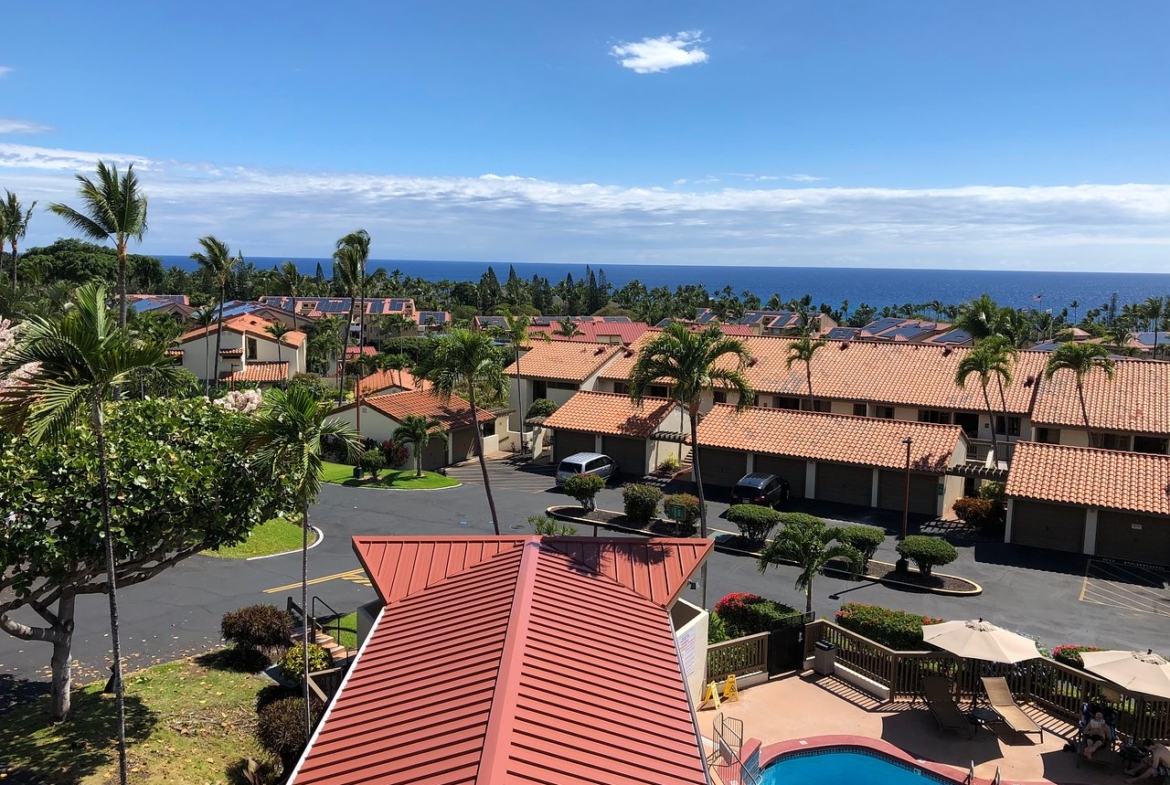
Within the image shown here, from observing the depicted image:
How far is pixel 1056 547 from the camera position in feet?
106

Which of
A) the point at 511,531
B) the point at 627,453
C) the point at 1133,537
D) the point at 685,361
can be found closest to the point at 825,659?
the point at 685,361

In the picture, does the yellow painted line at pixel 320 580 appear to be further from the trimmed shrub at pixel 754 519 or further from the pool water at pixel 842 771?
the pool water at pixel 842 771

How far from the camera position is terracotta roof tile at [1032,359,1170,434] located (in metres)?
40.0

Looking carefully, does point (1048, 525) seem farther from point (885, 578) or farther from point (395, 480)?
point (395, 480)

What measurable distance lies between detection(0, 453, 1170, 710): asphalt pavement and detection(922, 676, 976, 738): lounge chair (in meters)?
6.68

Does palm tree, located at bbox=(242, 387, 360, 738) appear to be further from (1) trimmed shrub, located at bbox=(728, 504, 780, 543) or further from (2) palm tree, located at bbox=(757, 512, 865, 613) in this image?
(1) trimmed shrub, located at bbox=(728, 504, 780, 543)

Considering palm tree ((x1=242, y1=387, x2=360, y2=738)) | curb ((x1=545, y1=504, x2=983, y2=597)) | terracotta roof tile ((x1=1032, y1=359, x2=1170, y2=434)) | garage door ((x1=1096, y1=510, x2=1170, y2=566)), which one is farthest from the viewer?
terracotta roof tile ((x1=1032, y1=359, x2=1170, y2=434))

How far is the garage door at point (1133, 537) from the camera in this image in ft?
100

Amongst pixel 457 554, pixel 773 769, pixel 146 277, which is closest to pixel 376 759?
pixel 457 554

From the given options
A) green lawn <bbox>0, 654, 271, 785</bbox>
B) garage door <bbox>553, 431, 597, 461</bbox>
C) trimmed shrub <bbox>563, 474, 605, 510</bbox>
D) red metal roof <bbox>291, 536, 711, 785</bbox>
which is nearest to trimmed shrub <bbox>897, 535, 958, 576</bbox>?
trimmed shrub <bbox>563, 474, 605, 510</bbox>

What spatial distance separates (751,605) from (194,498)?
14382mm

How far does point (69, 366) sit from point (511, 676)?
7810 millimetres

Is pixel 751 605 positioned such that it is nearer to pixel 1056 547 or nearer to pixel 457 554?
pixel 457 554

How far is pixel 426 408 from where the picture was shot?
157ft
